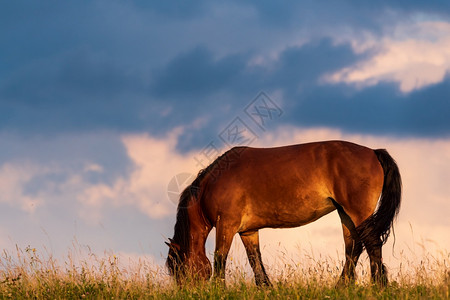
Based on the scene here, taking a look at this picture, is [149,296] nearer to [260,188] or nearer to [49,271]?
[49,271]

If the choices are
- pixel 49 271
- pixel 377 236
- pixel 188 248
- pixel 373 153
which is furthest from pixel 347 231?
pixel 49 271

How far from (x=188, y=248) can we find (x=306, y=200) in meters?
2.74

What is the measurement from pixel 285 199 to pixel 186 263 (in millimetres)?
2494

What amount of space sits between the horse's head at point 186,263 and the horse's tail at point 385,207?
3289 millimetres

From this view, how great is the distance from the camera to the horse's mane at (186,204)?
1152 centimetres

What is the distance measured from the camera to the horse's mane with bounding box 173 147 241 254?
37.8 ft

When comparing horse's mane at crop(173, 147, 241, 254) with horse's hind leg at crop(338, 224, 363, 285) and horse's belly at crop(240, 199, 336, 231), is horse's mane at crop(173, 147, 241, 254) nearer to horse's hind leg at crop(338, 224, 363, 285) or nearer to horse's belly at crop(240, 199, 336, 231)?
horse's belly at crop(240, 199, 336, 231)

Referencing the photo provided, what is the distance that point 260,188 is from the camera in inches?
440

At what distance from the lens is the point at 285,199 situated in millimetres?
11000

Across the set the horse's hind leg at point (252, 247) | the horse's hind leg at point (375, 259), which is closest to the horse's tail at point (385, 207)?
the horse's hind leg at point (375, 259)

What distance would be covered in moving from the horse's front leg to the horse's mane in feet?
2.71

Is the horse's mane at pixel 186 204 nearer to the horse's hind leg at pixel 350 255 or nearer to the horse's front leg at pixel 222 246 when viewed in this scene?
the horse's front leg at pixel 222 246

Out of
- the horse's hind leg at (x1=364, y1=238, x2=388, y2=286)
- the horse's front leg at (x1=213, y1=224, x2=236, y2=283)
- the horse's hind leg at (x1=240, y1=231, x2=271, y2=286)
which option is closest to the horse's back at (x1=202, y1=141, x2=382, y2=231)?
the horse's front leg at (x1=213, y1=224, x2=236, y2=283)

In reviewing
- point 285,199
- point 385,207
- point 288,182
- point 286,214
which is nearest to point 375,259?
point 385,207
